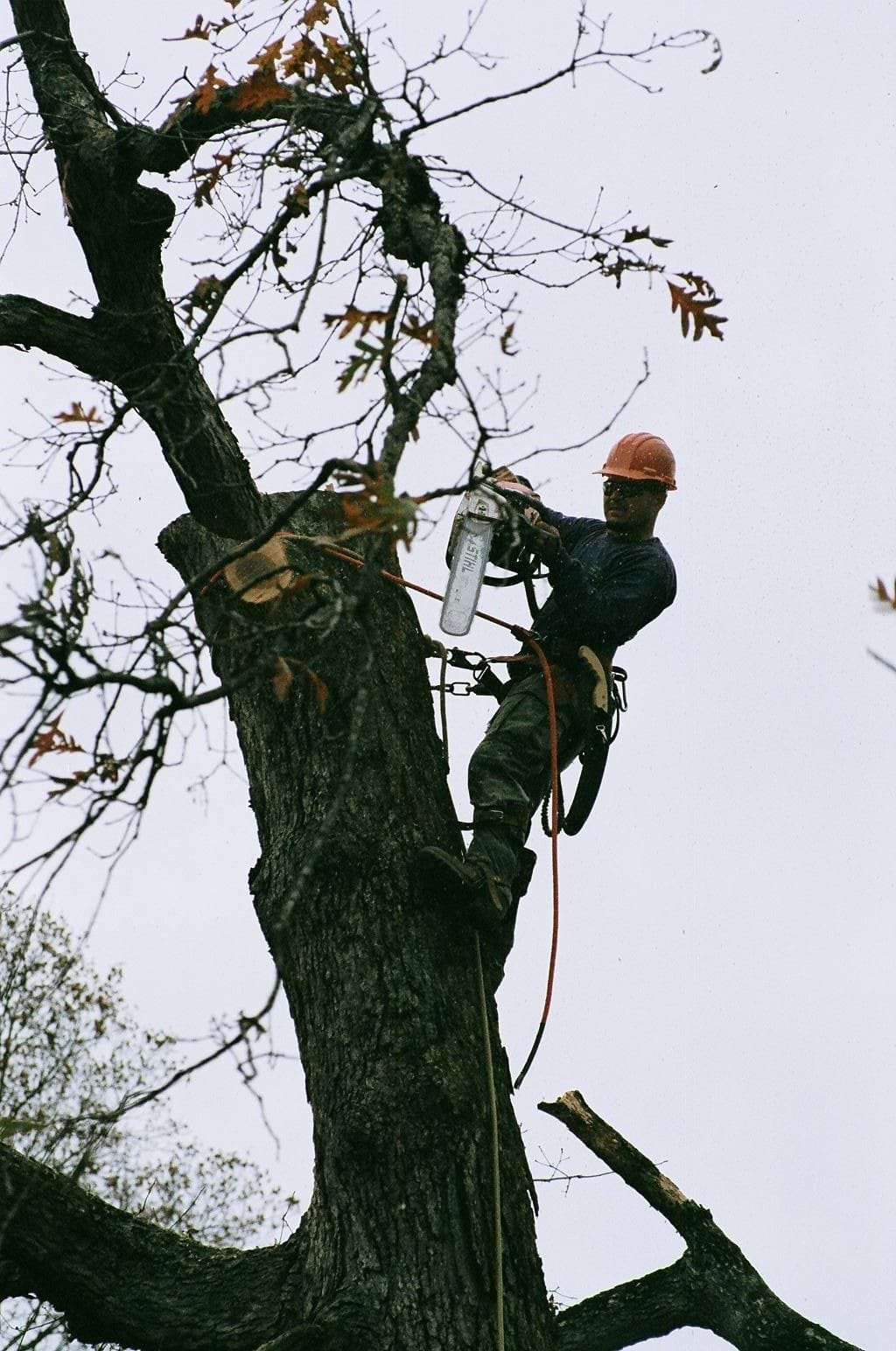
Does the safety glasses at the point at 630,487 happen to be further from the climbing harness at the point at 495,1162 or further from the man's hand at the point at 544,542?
the climbing harness at the point at 495,1162

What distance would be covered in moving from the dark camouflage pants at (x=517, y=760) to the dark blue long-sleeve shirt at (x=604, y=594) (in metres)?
0.12

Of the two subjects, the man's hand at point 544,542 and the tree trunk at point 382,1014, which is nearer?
the tree trunk at point 382,1014

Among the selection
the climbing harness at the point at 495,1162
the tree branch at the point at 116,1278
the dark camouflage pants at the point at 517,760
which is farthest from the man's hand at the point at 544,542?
the tree branch at the point at 116,1278

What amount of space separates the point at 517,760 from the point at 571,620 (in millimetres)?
470

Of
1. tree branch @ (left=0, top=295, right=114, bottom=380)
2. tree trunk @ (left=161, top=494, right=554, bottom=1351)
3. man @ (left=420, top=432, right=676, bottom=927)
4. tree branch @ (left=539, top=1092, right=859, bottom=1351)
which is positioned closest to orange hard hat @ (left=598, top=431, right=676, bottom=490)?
man @ (left=420, top=432, right=676, bottom=927)

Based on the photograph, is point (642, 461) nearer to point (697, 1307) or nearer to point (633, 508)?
point (633, 508)

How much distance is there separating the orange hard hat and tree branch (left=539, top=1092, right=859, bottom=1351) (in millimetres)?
2149

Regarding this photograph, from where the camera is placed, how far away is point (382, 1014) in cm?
327

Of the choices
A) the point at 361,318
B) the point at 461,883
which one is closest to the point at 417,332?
the point at 361,318

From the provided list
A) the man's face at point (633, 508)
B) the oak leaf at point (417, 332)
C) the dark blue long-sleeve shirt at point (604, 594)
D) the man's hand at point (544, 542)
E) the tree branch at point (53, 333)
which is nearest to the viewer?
the oak leaf at point (417, 332)

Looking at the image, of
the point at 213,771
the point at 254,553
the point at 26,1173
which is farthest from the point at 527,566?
the point at 26,1173

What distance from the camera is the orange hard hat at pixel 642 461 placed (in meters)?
4.67

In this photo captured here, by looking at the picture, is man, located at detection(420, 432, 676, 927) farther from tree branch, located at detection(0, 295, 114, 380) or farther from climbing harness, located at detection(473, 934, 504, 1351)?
tree branch, located at detection(0, 295, 114, 380)

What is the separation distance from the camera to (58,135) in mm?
3957
